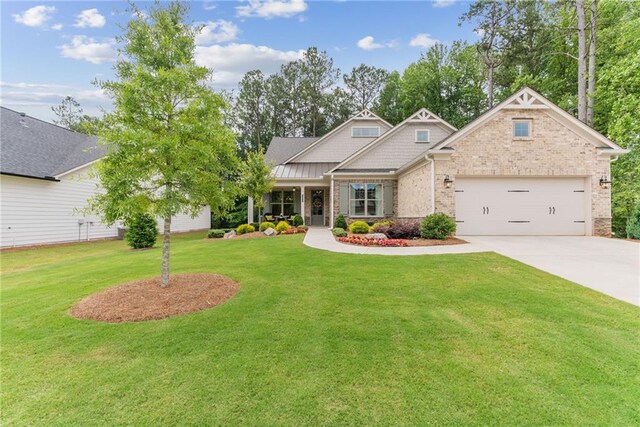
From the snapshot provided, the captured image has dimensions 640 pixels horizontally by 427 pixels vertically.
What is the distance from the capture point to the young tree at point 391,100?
3303 centimetres

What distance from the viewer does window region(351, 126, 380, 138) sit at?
67.3ft

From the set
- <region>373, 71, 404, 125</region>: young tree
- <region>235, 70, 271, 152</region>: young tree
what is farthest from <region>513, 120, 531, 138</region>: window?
<region>235, 70, 271, 152</region>: young tree

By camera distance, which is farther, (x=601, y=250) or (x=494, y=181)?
(x=494, y=181)

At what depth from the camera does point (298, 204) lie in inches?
795

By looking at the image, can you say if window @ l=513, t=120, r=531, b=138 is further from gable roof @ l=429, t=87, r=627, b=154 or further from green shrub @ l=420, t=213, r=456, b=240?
green shrub @ l=420, t=213, r=456, b=240

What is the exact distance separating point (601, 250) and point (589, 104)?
446 inches

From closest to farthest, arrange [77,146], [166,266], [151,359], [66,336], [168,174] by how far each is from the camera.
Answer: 1. [151,359]
2. [66,336]
3. [168,174]
4. [166,266]
5. [77,146]

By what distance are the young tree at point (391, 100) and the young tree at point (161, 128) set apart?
3003cm

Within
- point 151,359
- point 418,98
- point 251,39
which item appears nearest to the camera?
point 151,359

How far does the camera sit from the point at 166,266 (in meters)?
5.69

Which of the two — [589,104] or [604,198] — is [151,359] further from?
[589,104]

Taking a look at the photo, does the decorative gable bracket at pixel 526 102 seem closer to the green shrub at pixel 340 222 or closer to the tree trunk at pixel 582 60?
the tree trunk at pixel 582 60

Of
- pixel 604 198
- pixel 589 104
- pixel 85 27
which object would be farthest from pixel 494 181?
pixel 85 27

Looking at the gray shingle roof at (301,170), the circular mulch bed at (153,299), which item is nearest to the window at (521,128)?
the gray shingle roof at (301,170)
